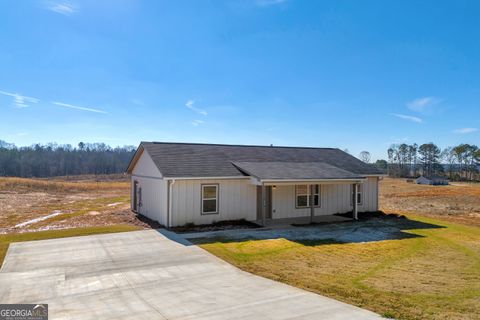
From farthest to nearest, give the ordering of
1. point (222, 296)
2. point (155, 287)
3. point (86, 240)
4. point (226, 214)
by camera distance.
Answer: point (226, 214)
point (86, 240)
point (155, 287)
point (222, 296)

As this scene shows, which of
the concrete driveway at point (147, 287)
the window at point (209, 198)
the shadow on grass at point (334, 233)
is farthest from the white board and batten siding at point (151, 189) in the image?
the concrete driveway at point (147, 287)

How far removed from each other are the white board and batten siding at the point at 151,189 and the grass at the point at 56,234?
57.4 inches

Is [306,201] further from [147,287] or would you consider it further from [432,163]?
[432,163]

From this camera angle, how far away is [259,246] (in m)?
11.6

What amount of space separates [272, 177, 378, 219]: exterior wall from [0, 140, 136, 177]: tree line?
354ft

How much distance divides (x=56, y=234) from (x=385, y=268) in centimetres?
1217

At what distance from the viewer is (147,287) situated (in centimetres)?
748

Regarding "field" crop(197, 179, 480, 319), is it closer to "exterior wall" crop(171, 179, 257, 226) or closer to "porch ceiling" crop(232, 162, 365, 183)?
"exterior wall" crop(171, 179, 257, 226)

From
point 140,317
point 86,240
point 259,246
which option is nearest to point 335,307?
point 140,317

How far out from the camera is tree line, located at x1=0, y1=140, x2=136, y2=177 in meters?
107

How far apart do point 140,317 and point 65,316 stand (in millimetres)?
1295

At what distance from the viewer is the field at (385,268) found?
6.50m

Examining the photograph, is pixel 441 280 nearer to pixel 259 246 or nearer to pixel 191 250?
pixel 259 246

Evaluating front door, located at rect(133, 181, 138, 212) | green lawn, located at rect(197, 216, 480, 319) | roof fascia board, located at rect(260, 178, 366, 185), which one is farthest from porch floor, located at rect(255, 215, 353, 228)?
front door, located at rect(133, 181, 138, 212)
